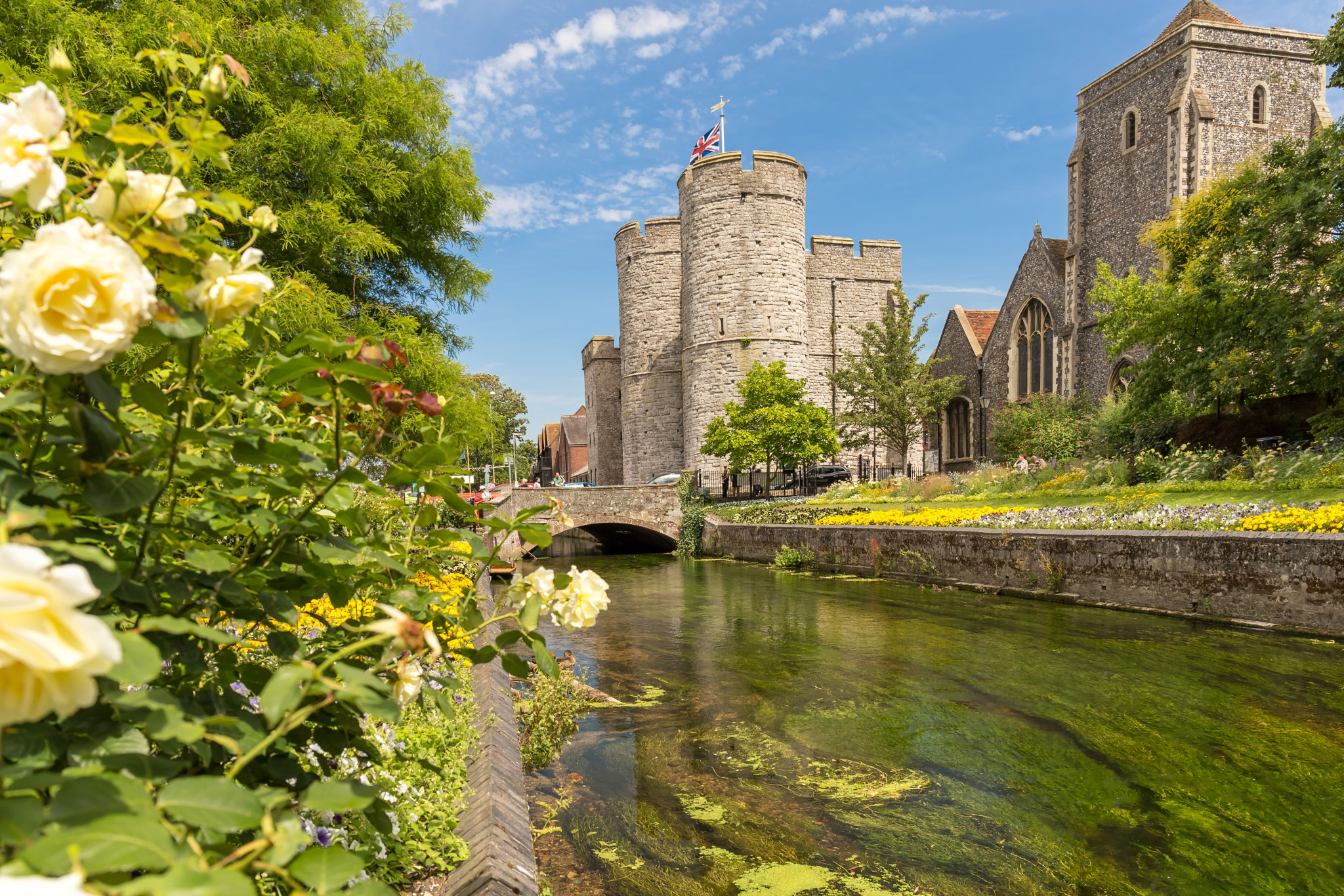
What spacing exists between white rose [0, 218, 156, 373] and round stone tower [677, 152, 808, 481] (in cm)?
3114

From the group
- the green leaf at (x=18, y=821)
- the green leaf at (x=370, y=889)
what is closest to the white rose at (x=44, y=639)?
the green leaf at (x=18, y=821)

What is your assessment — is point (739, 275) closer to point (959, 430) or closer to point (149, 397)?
point (959, 430)

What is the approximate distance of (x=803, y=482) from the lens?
29.1 meters

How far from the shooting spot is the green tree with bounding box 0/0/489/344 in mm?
9414

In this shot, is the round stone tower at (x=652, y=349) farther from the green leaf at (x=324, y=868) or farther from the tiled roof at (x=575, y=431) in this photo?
the green leaf at (x=324, y=868)

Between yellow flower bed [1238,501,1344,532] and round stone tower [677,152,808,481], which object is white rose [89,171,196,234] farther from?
round stone tower [677,152,808,481]

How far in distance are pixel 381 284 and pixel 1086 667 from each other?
13.1 m

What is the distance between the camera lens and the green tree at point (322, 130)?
9.41 meters

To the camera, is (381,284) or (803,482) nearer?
(381,284)

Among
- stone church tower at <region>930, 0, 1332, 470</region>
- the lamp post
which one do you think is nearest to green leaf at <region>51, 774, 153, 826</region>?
stone church tower at <region>930, 0, 1332, 470</region>

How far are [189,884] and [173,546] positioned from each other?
1.01 metres

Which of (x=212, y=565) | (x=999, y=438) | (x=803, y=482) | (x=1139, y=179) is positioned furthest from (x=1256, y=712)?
(x=1139, y=179)

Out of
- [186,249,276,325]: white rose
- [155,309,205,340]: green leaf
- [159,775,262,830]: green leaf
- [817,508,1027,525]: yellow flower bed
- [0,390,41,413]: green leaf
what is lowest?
[817,508,1027,525]: yellow flower bed

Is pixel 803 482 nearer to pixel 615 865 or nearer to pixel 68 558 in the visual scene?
pixel 615 865
